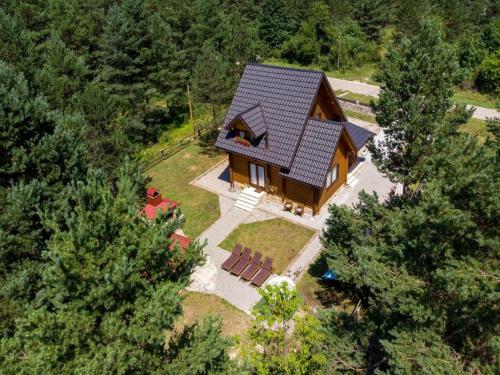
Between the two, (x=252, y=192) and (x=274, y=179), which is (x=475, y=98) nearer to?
(x=274, y=179)

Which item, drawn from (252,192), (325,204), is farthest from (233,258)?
(325,204)

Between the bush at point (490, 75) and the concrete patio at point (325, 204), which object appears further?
the bush at point (490, 75)

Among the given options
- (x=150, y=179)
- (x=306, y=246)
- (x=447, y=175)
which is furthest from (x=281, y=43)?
(x=447, y=175)

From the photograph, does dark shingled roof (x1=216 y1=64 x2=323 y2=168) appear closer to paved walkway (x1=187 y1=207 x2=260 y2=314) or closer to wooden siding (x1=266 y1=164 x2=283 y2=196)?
wooden siding (x1=266 y1=164 x2=283 y2=196)

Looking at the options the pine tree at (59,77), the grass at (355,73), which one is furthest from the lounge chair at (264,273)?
the grass at (355,73)

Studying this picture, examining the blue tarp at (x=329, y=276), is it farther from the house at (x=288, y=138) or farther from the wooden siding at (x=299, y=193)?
the wooden siding at (x=299, y=193)
